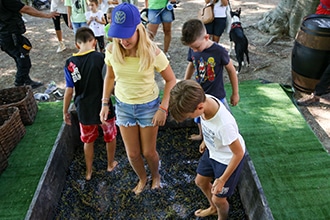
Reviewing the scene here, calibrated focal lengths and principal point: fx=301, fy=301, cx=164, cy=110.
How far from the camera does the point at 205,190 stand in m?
2.30

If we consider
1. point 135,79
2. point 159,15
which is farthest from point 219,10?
point 135,79

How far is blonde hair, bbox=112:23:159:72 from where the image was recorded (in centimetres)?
192

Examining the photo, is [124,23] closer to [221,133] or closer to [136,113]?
[136,113]

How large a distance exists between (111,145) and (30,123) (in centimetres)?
128

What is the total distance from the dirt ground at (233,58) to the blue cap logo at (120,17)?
2.64 m

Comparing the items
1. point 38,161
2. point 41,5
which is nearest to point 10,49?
point 38,161

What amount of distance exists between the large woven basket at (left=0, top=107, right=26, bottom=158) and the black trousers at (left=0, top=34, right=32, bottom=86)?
4.31ft

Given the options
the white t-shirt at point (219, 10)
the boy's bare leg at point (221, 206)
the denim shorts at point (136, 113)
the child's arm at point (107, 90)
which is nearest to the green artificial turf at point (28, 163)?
the child's arm at point (107, 90)

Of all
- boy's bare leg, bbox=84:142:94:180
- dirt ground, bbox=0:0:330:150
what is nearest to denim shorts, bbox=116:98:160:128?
boy's bare leg, bbox=84:142:94:180

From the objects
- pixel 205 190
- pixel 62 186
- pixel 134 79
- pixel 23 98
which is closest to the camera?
pixel 134 79

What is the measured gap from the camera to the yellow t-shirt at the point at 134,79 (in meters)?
2.04

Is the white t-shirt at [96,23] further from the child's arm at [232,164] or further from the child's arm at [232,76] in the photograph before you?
the child's arm at [232,164]

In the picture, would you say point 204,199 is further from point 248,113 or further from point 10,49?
point 10,49

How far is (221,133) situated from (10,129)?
2.35 meters
